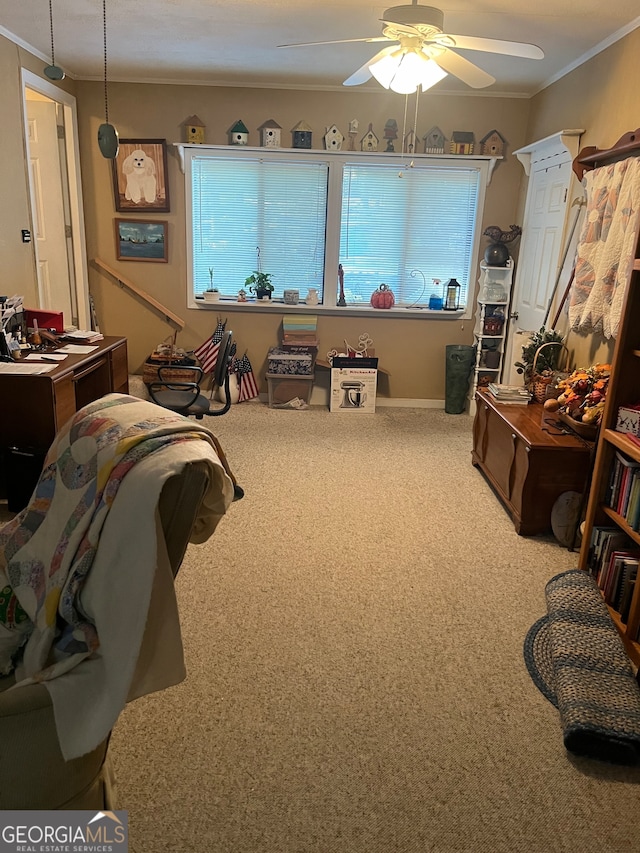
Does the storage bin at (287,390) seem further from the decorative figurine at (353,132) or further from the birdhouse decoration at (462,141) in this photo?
the birdhouse decoration at (462,141)

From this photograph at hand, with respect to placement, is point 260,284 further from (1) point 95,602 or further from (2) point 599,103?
(1) point 95,602

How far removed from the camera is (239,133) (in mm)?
5055

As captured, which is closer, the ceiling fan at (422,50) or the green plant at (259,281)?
the ceiling fan at (422,50)

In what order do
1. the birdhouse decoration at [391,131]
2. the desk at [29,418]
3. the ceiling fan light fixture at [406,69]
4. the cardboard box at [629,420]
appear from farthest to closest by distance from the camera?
the birdhouse decoration at [391,131] → the desk at [29,418] → the ceiling fan light fixture at [406,69] → the cardboard box at [629,420]

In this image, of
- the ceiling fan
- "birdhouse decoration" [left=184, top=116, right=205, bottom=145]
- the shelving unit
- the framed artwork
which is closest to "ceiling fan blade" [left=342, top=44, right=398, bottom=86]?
the ceiling fan

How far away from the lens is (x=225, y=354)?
373 cm

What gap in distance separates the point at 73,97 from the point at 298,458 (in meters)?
3.44

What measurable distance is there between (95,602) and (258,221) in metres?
4.56

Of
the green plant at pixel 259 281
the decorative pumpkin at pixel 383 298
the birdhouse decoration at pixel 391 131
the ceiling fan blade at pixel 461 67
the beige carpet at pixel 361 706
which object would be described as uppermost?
the birdhouse decoration at pixel 391 131

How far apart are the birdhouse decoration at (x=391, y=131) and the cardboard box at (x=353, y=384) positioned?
175 centimetres

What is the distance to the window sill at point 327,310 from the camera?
5.42 meters

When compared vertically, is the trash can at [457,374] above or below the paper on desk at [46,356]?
below

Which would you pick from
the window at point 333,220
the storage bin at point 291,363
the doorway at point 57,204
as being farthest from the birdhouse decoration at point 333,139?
the doorway at point 57,204

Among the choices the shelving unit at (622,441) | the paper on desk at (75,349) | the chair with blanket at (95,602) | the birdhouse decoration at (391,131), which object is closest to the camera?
the chair with blanket at (95,602)
